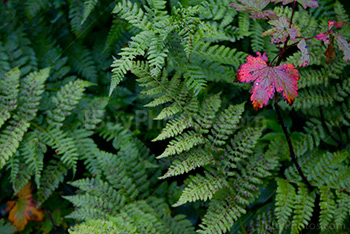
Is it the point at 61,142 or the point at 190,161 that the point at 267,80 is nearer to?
the point at 190,161

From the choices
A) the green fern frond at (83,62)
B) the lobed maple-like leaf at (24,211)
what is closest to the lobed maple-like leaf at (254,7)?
the green fern frond at (83,62)

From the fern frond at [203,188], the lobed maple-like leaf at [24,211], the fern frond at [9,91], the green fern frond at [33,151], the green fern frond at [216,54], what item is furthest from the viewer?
the lobed maple-like leaf at [24,211]

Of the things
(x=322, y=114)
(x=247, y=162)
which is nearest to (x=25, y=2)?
(x=247, y=162)

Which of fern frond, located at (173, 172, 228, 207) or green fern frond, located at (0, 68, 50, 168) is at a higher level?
green fern frond, located at (0, 68, 50, 168)

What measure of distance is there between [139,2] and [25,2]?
1.59 metres

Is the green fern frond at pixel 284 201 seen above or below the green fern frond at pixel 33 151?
below

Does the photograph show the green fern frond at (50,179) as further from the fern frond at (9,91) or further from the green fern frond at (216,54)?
the green fern frond at (216,54)

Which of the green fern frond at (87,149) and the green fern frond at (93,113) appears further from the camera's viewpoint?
the green fern frond at (93,113)

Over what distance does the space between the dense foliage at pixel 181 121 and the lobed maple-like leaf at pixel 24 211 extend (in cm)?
1

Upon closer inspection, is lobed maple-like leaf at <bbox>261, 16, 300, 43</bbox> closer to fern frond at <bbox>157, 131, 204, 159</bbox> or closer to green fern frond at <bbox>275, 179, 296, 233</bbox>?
fern frond at <bbox>157, 131, 204, 159</bbox>

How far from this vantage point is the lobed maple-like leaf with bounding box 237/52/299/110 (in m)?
1.74

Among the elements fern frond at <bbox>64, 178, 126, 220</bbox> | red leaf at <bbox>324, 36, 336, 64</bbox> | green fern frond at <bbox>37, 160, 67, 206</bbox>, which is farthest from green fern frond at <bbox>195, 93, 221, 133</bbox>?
green fern frond at <bbox>37, 160, 67, 206</bbox>

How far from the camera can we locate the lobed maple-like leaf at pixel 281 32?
176cm

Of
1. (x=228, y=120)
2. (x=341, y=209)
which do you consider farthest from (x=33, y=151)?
(x=341, y=209)
